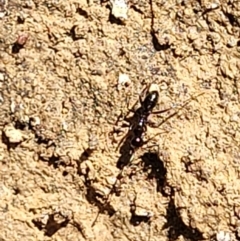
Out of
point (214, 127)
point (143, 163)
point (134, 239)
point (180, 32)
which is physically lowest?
point (134, 239)

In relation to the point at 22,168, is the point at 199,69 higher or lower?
higher

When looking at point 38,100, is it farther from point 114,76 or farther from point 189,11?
point 189,11

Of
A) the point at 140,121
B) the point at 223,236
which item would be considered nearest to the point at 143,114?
the point at 140,121

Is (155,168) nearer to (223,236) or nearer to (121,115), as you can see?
(121,115)

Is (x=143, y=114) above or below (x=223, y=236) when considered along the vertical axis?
above

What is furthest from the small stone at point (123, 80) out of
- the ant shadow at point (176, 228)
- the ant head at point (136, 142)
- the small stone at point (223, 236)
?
the small stone at point (223, 236)

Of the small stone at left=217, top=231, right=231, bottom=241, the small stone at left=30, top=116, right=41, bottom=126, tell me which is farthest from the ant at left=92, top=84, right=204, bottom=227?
the small stone at left=217, top=231, right=231, bottom=241

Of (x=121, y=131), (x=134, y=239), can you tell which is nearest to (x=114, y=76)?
(x=121, y=131)
